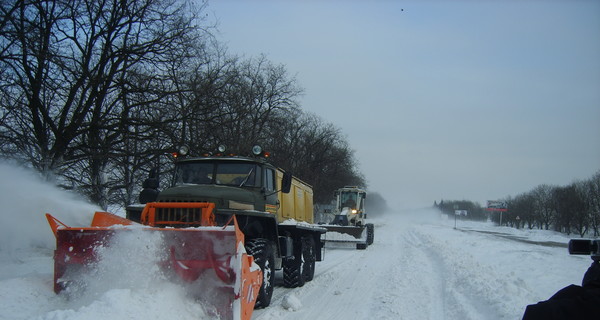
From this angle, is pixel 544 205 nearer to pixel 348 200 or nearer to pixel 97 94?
pixel 348 200

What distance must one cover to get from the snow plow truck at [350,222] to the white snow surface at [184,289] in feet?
20.1

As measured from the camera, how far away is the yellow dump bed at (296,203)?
396 inches

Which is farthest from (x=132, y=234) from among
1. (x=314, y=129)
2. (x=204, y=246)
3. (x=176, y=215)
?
(x=314, y=129)

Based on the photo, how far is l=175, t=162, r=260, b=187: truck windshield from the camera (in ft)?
28.4

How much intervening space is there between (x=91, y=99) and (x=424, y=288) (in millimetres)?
10298

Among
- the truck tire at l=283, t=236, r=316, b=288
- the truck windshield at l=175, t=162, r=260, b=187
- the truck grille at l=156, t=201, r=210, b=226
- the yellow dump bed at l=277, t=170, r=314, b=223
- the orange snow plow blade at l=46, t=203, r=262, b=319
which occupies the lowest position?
the truck tire at l=283, t=236, r=316, b=288

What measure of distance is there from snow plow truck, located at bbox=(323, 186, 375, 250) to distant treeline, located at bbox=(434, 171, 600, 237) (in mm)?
29993

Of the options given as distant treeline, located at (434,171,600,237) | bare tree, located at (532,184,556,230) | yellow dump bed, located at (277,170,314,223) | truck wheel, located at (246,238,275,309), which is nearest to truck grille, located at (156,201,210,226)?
truck wheel, located at (246,238,275,309)

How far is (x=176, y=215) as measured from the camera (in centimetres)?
692

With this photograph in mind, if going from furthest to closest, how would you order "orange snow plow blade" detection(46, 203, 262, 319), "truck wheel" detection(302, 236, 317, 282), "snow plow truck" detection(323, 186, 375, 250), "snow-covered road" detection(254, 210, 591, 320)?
"snow plow truck" detection(323, 186, 375, 250) → "truck wheel" detection(302, 236, 317, 282) → "snow-covered road" detection(254, 210, 591, 320) → "orange snow plow blade" detection(46, 203, 262, 319)

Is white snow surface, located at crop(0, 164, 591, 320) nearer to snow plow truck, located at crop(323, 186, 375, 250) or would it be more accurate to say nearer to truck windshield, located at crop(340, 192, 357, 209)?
snow plow truck, located at crop(323, 186, 375, 250)

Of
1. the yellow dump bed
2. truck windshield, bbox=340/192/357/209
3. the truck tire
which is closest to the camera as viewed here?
the yellow dump bed

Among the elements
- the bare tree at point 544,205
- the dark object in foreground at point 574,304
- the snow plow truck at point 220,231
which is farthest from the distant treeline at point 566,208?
the dark object in foreground at point 574,304

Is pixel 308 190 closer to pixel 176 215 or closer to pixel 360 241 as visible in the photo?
pixel 176 215
